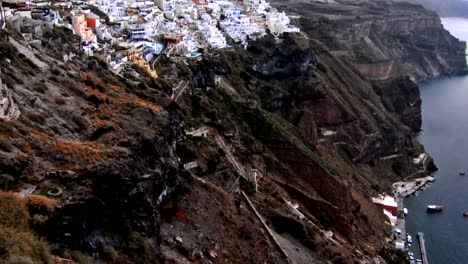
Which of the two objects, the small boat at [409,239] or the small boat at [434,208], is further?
the small boat at [434,208]

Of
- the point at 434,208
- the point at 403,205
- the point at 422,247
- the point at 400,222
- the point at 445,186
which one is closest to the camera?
the point at 422,247

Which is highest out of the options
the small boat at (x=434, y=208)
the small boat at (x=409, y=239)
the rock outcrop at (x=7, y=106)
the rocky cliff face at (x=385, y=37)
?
the rock outcrop at (x=7, y=106)

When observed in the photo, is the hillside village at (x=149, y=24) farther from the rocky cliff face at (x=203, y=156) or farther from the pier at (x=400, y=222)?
the pier at (x=400, y=222)

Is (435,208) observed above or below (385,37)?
above

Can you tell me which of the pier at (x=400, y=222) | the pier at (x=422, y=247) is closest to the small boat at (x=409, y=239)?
the pier at (x=400, y=222)

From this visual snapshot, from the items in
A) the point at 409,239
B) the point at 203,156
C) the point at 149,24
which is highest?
the point at 203,156

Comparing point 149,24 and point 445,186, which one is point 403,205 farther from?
point 149,24

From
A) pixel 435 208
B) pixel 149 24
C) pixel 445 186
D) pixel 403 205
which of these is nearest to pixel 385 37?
pixel 445 186

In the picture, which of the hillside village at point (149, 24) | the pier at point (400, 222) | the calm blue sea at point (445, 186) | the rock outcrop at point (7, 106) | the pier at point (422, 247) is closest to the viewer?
the rock outcrop at point (7, 106)
